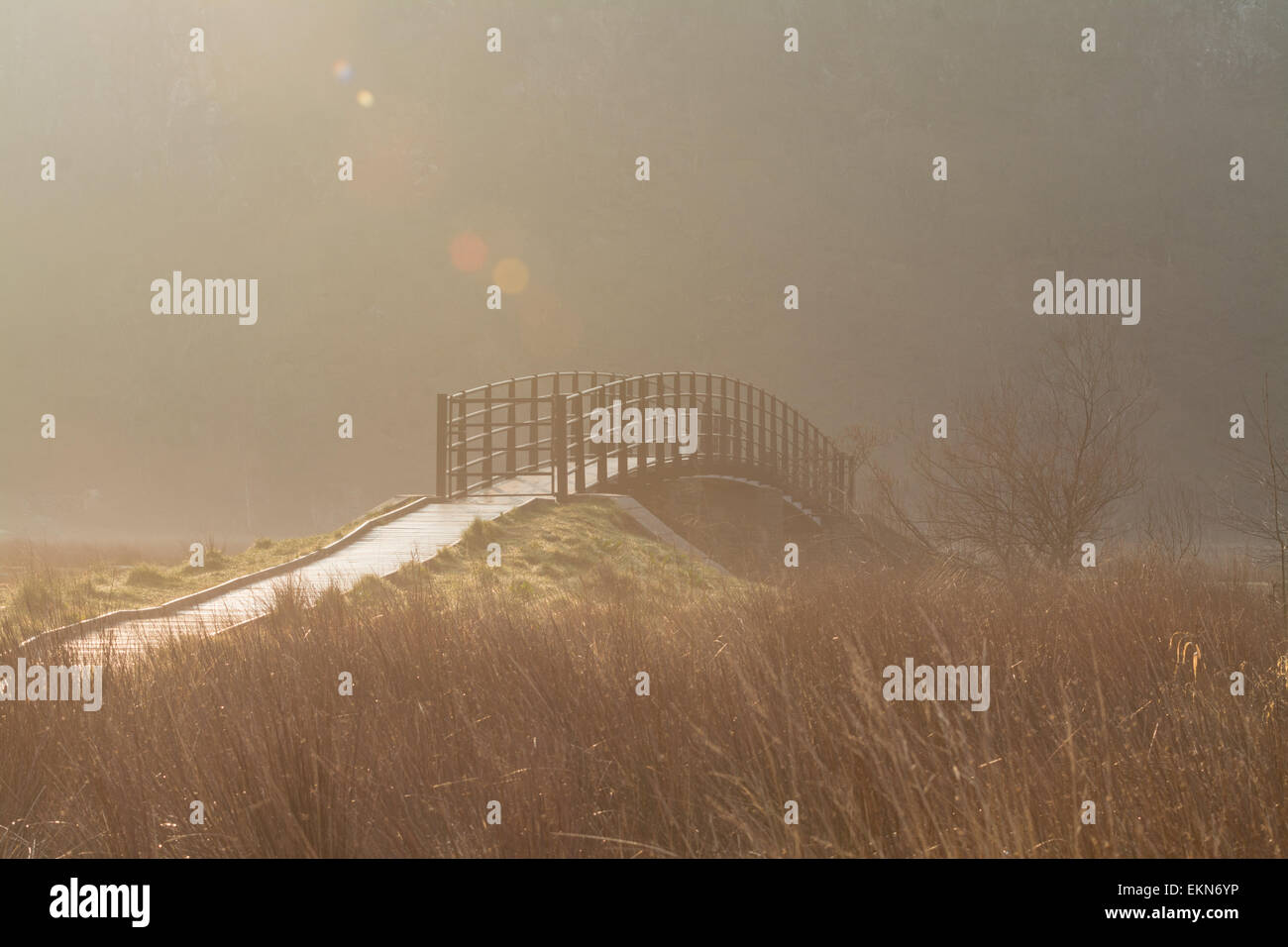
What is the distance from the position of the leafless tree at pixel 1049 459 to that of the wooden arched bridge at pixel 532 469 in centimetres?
473

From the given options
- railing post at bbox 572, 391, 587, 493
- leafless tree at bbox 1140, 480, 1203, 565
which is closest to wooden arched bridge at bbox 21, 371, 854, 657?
railing post at bbox 572, 391, 587, 493

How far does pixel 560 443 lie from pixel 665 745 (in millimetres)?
13917

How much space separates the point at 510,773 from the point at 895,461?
190315 millimetres

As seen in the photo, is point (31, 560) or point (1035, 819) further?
point (31, 560)

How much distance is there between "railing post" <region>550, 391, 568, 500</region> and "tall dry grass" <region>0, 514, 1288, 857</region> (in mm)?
10998

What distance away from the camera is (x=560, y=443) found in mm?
18953

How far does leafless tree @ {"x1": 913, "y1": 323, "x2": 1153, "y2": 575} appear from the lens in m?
17.8

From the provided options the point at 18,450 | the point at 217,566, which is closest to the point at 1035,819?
the point at 217,566

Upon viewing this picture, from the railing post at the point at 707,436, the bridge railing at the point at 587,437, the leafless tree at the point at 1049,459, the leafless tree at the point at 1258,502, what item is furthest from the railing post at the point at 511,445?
the leafless tree at the point at 1258,502

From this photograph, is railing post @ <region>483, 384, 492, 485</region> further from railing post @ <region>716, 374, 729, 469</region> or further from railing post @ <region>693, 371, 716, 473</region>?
railing post @ <region>716, 374, 729, 469</region>

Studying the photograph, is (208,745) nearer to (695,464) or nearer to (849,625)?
(849,625)
